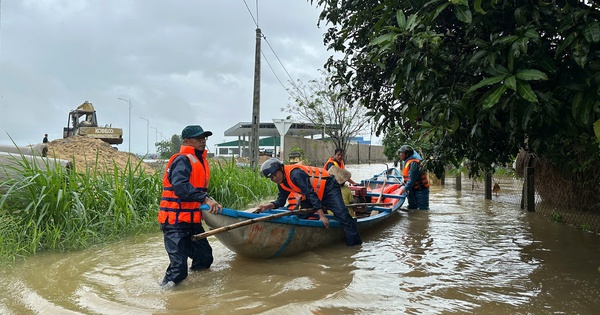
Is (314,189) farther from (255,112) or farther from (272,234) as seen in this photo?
(255,112)

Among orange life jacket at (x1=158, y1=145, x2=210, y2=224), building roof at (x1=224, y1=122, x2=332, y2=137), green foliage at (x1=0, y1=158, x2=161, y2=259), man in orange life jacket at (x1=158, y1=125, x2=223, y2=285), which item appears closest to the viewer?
man in orange life jacket at (x1=158, y1=125, x2=223, y2=285)

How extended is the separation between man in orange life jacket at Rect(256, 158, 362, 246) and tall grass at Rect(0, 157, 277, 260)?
2073 mm

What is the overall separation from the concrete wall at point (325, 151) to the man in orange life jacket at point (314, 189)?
9875 millimetres

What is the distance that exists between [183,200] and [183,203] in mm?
34

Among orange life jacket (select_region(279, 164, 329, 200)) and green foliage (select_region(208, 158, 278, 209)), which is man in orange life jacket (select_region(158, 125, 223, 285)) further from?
green foliage (select_region(208, 158, 278, 209))

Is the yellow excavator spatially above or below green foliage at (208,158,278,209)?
above

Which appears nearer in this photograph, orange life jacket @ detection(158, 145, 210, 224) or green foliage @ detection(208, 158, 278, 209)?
orange life jacket @ detection(158, 145, 210, 224)

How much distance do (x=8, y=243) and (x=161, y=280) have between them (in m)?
1.90

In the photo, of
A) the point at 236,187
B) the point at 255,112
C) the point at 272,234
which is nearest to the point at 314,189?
the point at 272,234

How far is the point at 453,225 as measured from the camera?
760 cm

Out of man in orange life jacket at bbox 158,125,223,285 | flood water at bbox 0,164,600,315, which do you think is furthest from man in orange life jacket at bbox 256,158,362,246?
man in orange life jacket at bbox 158,125,223,285

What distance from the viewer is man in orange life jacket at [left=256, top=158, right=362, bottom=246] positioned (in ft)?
17.0

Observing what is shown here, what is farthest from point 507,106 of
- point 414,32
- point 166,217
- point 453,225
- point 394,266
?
point 453,225

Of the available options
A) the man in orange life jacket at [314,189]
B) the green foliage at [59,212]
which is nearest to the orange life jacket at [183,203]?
the man in orange life jacket at [314,189]
